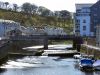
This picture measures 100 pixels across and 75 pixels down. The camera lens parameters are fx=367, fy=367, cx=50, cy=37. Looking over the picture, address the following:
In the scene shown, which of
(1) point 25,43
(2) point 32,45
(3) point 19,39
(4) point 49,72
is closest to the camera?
(4) point 49,72

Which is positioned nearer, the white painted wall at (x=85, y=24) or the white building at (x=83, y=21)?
the white painted wall at (x=85, y=24)

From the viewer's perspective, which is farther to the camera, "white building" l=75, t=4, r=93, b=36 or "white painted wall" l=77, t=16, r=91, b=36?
"white building" l=75, t=4, r=93, b=36

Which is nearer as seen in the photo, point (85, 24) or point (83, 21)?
point (85, 24)

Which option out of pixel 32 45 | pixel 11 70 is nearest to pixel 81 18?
pixel 32 45

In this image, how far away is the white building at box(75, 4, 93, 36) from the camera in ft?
431

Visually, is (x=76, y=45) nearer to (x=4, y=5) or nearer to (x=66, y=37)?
(x=66, y=37)

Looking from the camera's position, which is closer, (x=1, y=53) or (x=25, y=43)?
(x=1, y=53)

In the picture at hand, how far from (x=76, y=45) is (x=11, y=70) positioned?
51.8 m

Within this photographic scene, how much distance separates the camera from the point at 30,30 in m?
155

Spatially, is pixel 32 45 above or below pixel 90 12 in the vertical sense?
below

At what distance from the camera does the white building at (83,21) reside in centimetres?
13125

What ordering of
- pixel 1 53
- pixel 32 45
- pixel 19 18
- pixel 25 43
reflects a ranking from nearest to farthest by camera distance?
1. pixel 1 53
2. pixel 25 43
3. pixel 32 45
4. pixel 19 18

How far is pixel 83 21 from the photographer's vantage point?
434 ft

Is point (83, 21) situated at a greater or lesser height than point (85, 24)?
greater
